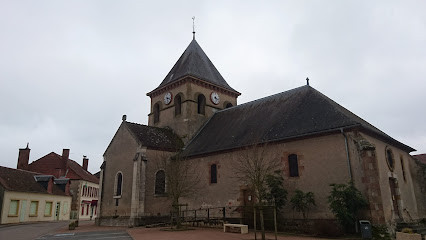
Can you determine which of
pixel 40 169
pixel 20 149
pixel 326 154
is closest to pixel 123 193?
pixel 326 154

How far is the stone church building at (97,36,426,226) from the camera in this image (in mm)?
14359

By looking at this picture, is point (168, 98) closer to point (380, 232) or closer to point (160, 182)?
point (160, 182)

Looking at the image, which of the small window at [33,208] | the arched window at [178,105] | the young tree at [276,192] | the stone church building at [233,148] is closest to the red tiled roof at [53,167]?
the small window at [33,208]

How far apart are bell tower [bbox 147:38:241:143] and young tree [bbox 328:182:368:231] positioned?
1324 cm

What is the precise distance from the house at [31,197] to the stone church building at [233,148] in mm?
8412

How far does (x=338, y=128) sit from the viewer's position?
1442 centimetres

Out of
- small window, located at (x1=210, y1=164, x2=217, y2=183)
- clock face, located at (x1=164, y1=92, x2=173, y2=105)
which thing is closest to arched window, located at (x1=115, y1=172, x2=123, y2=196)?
small window, located at (x1=210, y1=164, x2=217, y2=183)

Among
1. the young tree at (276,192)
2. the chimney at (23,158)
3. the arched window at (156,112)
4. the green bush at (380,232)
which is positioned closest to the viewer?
the green bush at (380,232)

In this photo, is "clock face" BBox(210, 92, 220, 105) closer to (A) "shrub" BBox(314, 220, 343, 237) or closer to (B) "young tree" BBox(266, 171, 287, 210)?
(B) "young tree" BBox(266, 171, 287, 210)

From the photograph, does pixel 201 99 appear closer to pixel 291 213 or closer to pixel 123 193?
pixel 123 193

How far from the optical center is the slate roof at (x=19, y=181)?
87.1 ft

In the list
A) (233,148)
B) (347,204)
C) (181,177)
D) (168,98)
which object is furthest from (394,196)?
(168,98)

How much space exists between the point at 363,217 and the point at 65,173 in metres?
36.0

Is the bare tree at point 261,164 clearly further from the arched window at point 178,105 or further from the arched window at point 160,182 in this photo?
the arched window at point 178,105
